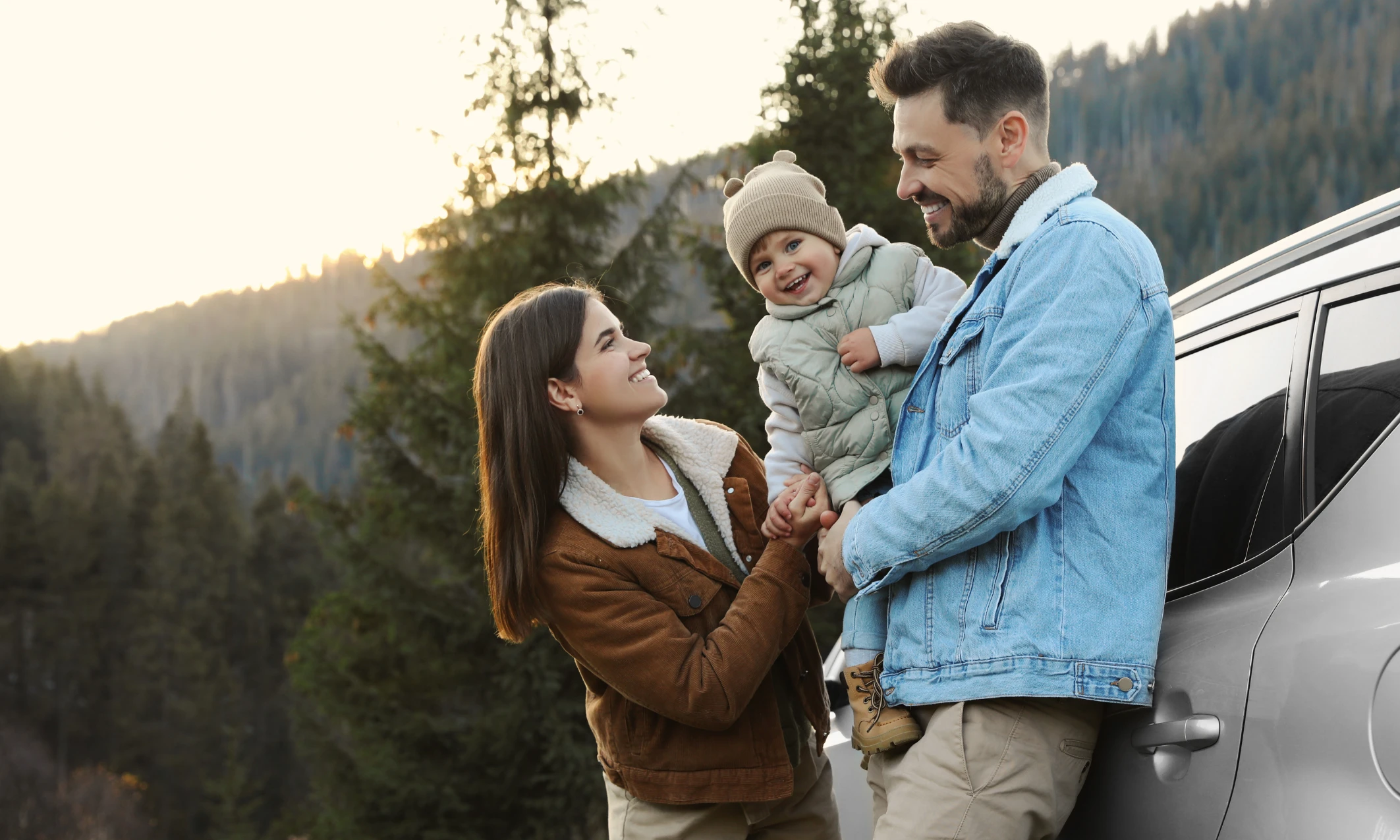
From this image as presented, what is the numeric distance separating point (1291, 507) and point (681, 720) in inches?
47.3

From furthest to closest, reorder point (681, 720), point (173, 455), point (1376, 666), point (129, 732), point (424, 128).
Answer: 1. point (173, 455)
2. point (129, 732)
3. point (424, 128)
4. point (681, 720)
5. point (1376, 666)

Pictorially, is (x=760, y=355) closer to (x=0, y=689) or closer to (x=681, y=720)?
(x=681, y=720)

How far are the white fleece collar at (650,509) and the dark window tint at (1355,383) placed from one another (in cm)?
129

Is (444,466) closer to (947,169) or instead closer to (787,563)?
(787,563)

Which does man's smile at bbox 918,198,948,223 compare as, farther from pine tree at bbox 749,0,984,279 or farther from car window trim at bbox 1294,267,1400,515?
pine tree at bbox 749,0,984,279

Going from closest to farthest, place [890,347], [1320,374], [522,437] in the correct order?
[1320,374]
[890,347]
[522,437]

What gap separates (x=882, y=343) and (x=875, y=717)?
752 mm

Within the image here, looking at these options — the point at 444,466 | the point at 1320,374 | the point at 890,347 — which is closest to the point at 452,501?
the point at 444,466

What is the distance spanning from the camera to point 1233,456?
6.24 feet

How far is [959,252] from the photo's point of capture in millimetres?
12312

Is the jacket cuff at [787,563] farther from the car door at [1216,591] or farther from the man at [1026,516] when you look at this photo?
the car door at [1216,591]

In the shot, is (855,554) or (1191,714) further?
(855,554)

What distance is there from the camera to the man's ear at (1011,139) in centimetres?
188

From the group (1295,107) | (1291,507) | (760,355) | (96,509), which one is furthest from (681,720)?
(96,509)
